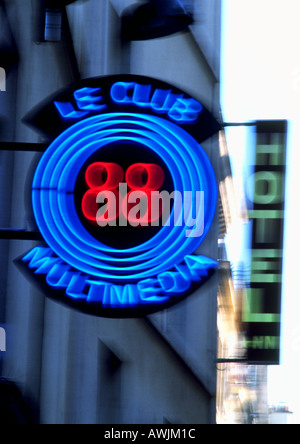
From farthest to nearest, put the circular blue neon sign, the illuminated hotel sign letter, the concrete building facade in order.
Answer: the illuminated hotel sign letter → the concrete building facade → the circular blue neon sign

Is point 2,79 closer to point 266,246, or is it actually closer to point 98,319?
point 98,319

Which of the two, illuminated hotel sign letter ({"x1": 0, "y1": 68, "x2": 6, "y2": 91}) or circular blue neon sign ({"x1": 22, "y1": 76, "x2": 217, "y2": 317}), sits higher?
illuminated hotel sign letter ({"x1": 0, "y1": 68, "x2": 6, "y2": 91})

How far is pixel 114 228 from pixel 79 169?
55 centimetres

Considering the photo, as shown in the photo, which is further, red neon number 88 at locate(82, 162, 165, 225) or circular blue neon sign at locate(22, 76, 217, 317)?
red neon number 88 at locate(82, 162, 165, 225)

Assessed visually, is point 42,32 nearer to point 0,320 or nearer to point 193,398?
point 0,320

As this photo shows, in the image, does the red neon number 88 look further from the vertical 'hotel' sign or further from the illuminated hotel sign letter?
the illuminated hotel sign letter

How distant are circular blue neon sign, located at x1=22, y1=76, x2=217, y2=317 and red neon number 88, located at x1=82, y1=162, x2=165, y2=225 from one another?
0.33 ft

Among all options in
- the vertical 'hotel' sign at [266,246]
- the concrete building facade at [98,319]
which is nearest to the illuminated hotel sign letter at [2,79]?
the concrete building facade at [98,319]

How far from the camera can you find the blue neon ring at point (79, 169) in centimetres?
670

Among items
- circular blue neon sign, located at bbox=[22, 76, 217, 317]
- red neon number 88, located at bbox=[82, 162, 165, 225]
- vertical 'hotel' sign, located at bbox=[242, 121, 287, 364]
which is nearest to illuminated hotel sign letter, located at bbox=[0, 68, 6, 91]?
circular blue neon sign, located at bbox=[22, 76, 217, 317]

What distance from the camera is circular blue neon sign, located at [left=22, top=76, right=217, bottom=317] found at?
6648 mm

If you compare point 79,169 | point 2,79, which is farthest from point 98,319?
point 2,79

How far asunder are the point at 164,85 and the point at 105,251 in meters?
1.40

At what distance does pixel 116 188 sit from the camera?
6.81 meters
